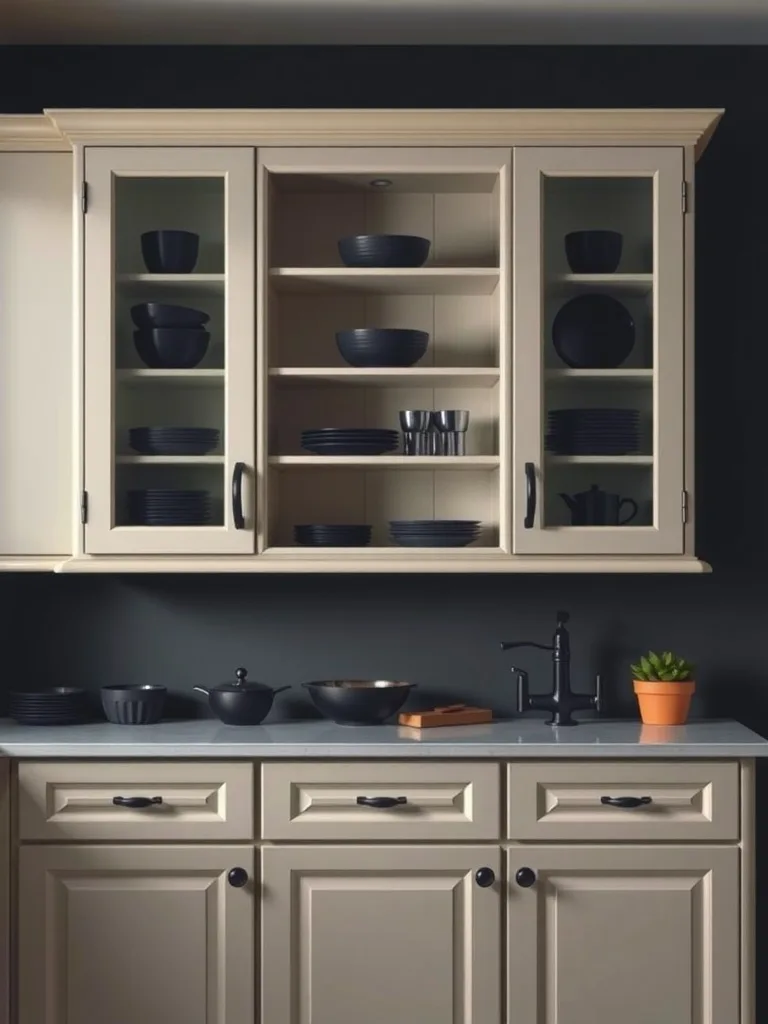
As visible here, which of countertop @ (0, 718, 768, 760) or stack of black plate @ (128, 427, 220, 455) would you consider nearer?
countertop @ (0, 718, 768, 760)

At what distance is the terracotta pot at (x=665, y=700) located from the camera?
126 inches

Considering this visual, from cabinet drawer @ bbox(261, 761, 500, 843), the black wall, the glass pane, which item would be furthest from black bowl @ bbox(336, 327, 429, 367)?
cabinet drawer @ bbox(261, 761, 500, 843)

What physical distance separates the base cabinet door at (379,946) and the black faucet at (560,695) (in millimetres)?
478

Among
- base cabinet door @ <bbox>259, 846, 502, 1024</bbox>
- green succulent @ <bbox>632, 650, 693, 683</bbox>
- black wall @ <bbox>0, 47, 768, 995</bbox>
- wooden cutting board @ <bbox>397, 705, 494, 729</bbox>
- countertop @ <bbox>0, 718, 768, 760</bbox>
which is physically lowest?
base cabinet door @ <bbox>259, 846, 502, 1024</bbox>

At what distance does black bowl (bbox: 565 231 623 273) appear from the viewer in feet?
10.2

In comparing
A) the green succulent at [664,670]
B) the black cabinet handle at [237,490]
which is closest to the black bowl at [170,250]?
the black cabinet handle at [237,490]

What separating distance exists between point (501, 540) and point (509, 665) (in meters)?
0.47

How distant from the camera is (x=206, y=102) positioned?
11.4 ft

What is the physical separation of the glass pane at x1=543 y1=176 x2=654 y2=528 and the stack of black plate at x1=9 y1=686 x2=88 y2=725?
126 centimetres

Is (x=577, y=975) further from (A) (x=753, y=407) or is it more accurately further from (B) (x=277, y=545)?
(A) (x=753, y=407)

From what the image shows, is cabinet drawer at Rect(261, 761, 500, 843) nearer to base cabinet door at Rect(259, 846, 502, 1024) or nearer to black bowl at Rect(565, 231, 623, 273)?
base cabinet door at Rect(259, 846, 502, 1024)

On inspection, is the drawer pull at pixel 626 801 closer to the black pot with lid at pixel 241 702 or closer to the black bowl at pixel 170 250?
the black pot with lid at pixel 241 702

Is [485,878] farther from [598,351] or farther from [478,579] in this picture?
[598,351]

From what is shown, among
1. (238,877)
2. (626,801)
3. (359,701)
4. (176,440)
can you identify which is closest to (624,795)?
(626,801)
